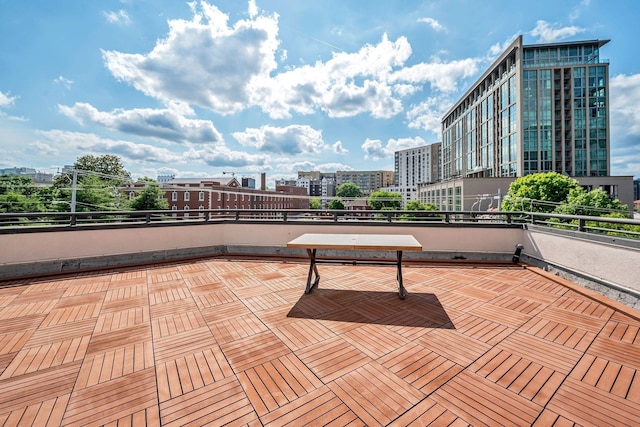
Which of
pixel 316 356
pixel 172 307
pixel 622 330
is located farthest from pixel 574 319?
pixel 172 307

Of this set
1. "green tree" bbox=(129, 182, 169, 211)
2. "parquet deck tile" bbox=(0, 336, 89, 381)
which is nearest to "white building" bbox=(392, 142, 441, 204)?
"green tree" bbox=(129, 182, 169, 211)

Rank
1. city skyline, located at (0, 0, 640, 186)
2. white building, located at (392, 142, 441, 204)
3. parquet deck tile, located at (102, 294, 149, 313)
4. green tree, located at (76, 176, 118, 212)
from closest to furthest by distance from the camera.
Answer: parquet deck tile, located at (102, 294, 149, 313)
city skyline, located at (0, 0, 640, 186)
green tree, located at (76, 176, 118, 212)
white building, located at (392, 142, 441, 204)

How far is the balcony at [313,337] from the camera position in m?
1.55

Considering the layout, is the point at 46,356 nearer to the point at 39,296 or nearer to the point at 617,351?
the point at 39,296

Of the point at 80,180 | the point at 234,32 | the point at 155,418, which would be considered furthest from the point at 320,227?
the point at 80,180

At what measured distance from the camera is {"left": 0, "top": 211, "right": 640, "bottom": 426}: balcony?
1547mm

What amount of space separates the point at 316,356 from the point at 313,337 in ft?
0.96

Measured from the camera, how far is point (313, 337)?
2.35 m

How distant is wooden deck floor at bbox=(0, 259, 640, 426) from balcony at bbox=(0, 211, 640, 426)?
0.01m

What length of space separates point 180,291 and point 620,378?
4516 mm

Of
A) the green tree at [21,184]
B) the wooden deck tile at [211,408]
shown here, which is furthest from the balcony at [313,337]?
the green tree at [21,184]

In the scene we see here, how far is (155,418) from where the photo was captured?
4.77ft

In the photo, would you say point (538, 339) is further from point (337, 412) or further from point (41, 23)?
point (41, 23)

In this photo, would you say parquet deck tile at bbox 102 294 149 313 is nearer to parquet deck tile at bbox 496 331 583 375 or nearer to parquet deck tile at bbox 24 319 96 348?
parquet deck tile at bbox 24 319 96 348
